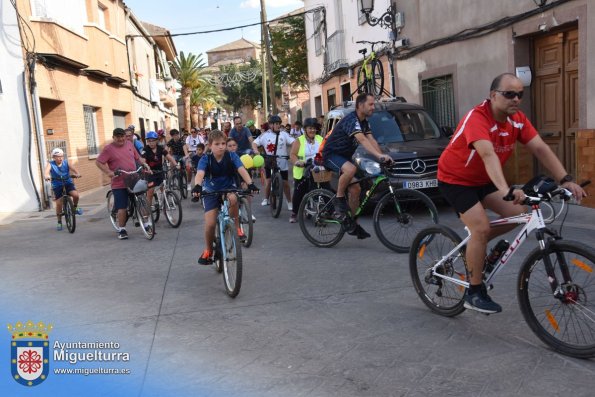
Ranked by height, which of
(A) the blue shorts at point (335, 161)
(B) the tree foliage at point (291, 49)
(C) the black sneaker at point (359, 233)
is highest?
(B) the tree foliage at point (291, 49)

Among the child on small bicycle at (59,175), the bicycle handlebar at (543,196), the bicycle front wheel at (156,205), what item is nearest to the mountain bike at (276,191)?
the bicycle front wheel at (156,205)

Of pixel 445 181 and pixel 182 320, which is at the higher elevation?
pixel 445 181

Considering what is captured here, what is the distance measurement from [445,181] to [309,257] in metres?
2.94

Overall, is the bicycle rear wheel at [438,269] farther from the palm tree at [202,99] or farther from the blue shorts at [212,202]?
the palm tree at [202,99]

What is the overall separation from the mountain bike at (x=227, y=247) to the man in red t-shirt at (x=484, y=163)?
200 cm

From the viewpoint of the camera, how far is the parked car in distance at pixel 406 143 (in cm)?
861

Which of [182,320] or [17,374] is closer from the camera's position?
[17,374]

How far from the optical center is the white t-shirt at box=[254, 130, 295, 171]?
10.6 m

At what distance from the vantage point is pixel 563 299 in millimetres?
3477

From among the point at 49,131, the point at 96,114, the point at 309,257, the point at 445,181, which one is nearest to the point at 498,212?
the point at 445,181

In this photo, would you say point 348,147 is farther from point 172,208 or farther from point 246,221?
point 172,208

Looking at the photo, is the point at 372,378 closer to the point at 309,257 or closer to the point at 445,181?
the point at 445,181

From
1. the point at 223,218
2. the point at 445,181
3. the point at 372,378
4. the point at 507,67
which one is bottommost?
the point at 372,378

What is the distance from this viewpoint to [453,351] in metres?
3.76
